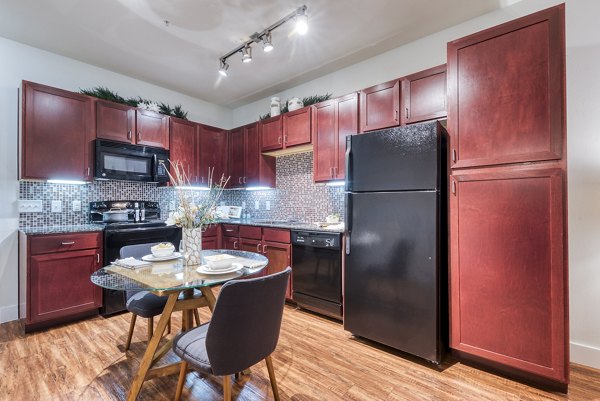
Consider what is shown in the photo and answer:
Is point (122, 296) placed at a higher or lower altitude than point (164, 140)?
lower

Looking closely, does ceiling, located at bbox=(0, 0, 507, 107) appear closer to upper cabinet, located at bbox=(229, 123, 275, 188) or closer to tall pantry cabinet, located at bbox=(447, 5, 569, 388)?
tall pantry cabinet, located at bbox=(447, 5, 569, 388)

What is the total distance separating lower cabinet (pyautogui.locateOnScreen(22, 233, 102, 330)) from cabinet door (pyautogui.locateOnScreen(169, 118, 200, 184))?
56.3 inches

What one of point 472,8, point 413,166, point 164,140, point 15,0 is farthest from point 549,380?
point 15,0

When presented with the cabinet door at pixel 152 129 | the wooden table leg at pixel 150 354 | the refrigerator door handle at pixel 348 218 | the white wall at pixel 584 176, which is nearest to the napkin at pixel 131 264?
the wooden table leg at pixel 150 354

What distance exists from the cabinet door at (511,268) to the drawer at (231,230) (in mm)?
2554

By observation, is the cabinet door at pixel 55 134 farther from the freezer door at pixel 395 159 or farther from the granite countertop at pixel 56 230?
the freezer door at pixel 395 159

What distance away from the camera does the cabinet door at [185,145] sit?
12.6 feet

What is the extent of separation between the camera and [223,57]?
314 centimetres

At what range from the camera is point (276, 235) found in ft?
10.8

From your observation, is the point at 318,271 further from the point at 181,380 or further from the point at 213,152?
the point at 213,152

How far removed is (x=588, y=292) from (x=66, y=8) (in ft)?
15.3

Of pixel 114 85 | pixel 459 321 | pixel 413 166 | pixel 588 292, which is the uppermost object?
pixel 114 85

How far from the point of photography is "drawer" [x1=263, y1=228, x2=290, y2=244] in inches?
125

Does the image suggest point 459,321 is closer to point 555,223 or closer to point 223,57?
point 555,223
